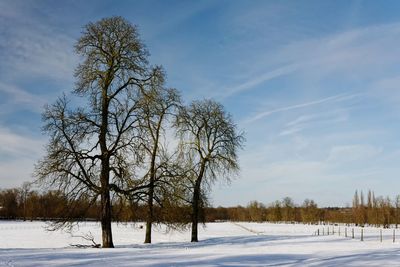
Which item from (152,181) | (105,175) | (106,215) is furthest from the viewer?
(152,181)

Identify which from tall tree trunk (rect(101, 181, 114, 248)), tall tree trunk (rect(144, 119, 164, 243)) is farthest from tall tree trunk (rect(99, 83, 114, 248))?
tall tree trunk (rect(144, 119, 164, 243))

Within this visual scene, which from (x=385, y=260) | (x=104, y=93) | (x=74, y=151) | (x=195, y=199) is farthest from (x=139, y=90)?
(x=385, y=260)

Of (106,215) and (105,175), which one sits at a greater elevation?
(105,175)

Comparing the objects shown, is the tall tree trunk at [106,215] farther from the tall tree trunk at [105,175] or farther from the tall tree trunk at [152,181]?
the tall tree trunk at [152,181]

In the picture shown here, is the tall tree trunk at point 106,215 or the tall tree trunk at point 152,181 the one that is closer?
the tall tree trunk at point 106,215

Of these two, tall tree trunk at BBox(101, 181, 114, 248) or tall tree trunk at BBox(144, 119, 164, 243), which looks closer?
tall tree trunk at BBox(101, 181, 114, 248)

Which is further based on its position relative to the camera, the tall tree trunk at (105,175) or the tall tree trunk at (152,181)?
the tall tree trunk at (152,181)

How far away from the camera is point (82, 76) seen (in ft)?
80.8

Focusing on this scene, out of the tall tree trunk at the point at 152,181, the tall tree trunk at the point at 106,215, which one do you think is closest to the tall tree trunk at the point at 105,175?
the tall tree trunk at the point at 106,215

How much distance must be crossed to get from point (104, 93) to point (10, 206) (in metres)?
161

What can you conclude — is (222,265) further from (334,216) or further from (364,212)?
(334,216)

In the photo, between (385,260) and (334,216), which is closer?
(385,260)

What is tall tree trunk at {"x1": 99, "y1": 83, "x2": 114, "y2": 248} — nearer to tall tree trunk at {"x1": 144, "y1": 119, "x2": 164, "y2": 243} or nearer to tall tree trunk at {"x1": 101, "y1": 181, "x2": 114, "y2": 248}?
tall tree trunk at {"x1": 101, "y1": 181, "x2": 114, "y2": 248}

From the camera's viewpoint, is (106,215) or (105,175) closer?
(105,175)
